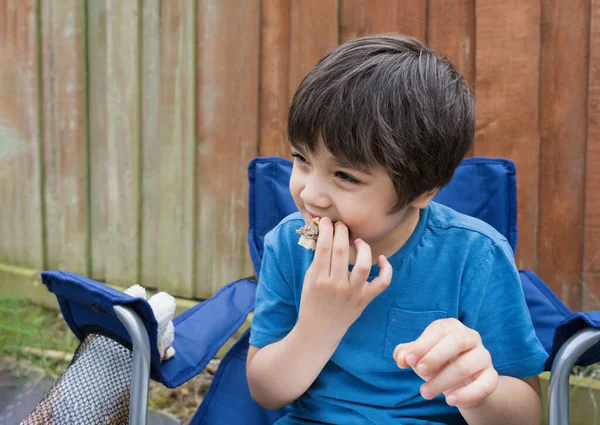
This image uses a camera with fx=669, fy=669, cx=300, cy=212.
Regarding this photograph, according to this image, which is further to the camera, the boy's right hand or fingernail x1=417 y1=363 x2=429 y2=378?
the boy's right hand

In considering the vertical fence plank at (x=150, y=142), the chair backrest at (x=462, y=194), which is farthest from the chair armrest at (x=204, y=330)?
the vertical fence plank at (x=150, y=142)

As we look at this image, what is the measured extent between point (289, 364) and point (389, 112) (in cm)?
54

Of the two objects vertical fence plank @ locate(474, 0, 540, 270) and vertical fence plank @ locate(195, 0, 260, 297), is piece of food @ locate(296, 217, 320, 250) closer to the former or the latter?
vertical fence plank @ locate(474, 0, 540, 270)

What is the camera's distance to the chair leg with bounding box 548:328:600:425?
116 centimetres

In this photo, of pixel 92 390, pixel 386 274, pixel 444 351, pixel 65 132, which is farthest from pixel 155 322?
pixel 65 132

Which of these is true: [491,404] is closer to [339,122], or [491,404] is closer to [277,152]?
[339,122]

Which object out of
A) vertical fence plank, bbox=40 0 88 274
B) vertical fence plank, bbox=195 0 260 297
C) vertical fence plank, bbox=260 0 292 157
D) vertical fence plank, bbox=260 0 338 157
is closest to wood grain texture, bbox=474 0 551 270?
vertical fence plank, bbox=260 0 338 157

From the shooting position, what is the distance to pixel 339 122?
117 centimetres

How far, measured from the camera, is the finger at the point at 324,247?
1191 millimetres

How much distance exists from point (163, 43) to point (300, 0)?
708 millimetres

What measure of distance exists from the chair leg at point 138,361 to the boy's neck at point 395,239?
0.49 meters

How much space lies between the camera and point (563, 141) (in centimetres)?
226

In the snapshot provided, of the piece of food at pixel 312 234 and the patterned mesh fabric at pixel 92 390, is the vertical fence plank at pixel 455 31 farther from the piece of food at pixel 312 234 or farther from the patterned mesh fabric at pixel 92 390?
the patterned mesh fabric at pixel 92 390

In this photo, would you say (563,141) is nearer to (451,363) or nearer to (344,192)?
(344,192)
